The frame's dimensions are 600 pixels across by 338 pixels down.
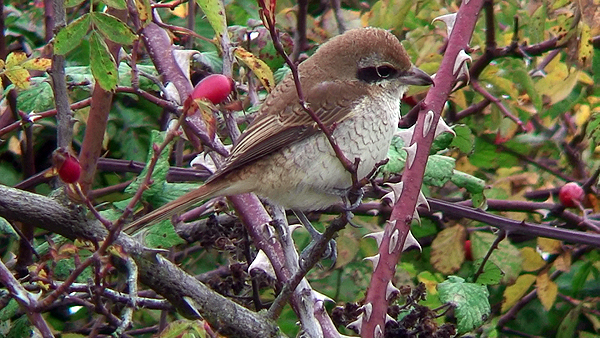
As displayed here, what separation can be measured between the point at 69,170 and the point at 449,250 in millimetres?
1628

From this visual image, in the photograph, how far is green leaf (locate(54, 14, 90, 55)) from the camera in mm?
1847

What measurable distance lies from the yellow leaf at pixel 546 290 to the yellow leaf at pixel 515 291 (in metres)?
0.04

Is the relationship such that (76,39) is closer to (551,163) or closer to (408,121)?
(408,121)

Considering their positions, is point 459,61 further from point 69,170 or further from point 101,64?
point 69,170

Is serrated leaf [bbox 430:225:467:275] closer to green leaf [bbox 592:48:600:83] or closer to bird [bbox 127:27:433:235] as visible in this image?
bird [bbox 127:27:433:235]

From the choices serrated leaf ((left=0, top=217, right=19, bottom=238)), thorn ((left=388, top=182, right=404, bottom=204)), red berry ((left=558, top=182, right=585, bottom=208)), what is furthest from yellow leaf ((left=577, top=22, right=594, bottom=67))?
serrated leaf ((left=0, top=217, right=19, bottom=238))

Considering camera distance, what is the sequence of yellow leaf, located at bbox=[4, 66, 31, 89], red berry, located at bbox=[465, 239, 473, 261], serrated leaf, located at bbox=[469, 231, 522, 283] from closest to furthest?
yellow leaf, located at bbox=[4, 66, 31, 89] < serrated leaf, located at bbox=[469, 231, 522, 283] < red berry, located at bbox=[465, 239, 473, 261]

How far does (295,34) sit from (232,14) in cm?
38

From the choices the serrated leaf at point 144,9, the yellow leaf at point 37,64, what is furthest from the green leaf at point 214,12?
the yellow leaf at point 37,64

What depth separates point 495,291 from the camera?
323 cm

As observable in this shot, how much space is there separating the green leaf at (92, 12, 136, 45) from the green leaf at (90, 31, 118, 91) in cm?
2

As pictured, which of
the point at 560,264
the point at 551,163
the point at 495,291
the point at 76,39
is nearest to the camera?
the point at 76,39

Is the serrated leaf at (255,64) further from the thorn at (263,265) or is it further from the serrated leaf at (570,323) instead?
the serrated leaf at (570,323)

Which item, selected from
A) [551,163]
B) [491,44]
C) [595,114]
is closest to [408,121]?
[491,44]
